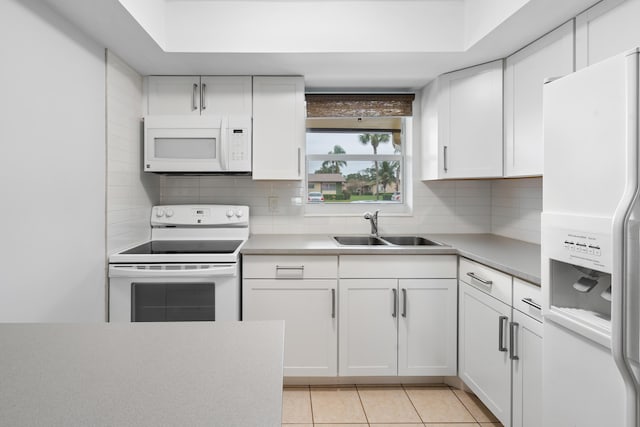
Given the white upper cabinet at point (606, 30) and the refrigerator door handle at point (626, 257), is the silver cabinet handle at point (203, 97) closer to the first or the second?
the white upper cabinet at point (606, 30)

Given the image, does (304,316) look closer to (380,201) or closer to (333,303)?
(333,303)

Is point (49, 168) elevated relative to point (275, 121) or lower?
lower

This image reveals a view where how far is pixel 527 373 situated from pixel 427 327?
79 cm

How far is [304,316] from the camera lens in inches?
98.1

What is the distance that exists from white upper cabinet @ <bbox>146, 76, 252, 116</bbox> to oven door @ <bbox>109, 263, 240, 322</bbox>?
1123 millimetres

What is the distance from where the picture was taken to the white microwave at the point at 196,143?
268cm

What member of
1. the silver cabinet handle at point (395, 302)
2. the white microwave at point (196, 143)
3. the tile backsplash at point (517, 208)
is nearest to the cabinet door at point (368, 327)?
the silver cabinet handle at point (395, 302)

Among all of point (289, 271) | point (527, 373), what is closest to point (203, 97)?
point (289, 271)

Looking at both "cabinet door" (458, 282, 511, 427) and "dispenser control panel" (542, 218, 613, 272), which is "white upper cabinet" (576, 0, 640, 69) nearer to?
"dispenser control panel" (542, 218, 613, 272)

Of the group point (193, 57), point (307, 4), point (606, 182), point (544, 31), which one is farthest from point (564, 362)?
point (193, 57)

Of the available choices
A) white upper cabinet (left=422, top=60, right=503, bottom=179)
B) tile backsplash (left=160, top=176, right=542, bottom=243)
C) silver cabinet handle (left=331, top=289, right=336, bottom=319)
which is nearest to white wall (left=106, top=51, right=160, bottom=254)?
tile backsplash (left=160, top=176, right=542, bottom=243)

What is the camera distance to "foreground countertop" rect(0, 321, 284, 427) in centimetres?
57

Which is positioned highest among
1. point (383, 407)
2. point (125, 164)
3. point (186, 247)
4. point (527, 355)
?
point (125, 164)

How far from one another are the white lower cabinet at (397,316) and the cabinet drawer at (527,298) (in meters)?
0.68
